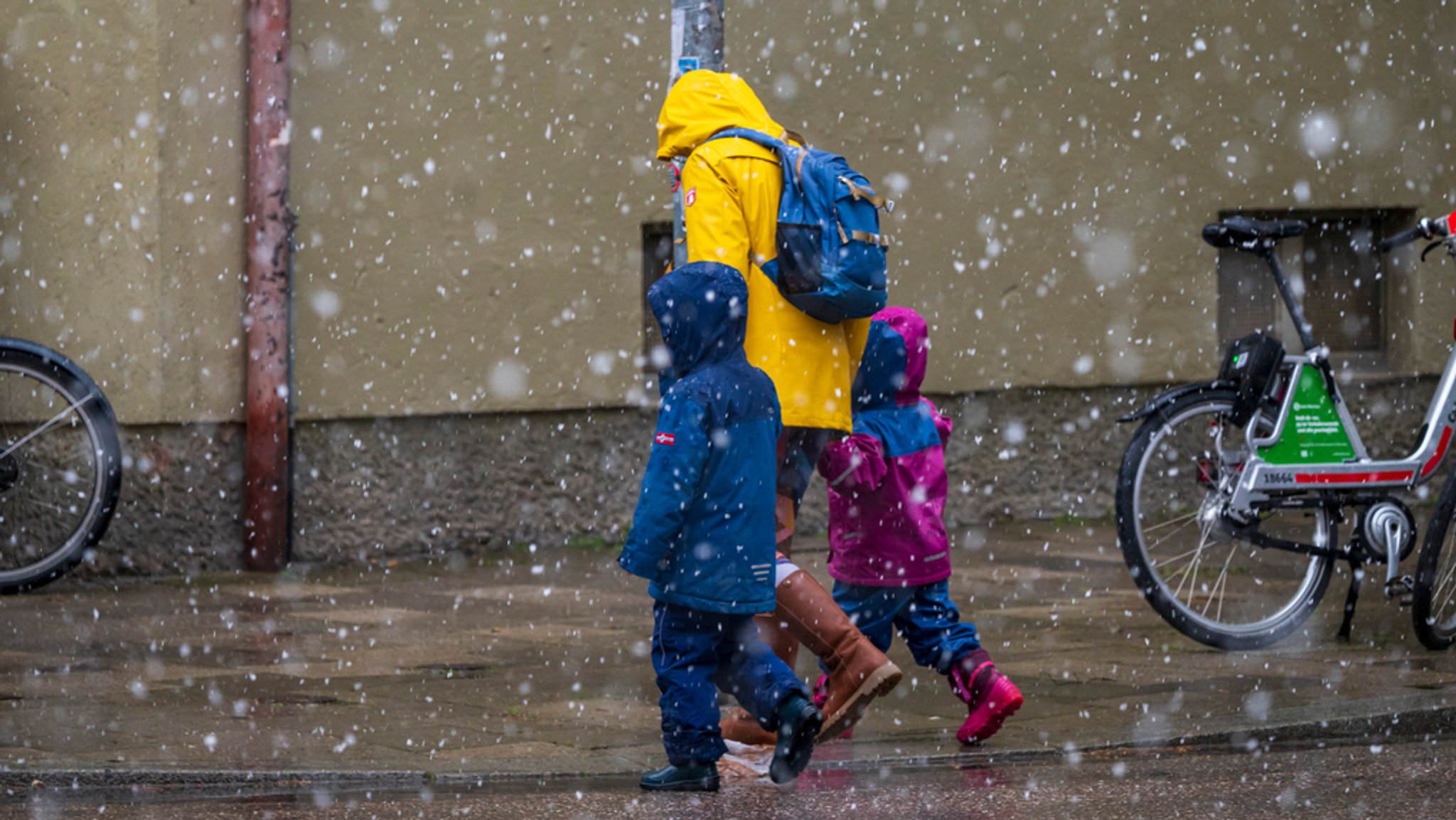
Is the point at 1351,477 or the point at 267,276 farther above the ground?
the point at 267,276

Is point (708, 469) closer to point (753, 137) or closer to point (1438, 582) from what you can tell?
point (753, 137)

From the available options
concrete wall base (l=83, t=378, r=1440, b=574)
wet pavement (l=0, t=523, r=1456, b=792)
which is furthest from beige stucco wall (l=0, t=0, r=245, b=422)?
wet pavement (l=0, t=523, r=1456, b=792)

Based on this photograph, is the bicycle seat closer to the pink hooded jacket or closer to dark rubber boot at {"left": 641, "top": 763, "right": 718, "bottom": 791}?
the pink hooded jacket

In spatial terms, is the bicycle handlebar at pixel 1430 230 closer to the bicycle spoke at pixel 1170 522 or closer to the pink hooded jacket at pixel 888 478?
the bicycle spoke at pixel 1170 522

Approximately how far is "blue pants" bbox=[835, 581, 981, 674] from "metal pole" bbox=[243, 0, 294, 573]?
4.23 metres

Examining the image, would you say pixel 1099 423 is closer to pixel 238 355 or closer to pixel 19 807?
pixel 238 355

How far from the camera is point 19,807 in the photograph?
182 inches

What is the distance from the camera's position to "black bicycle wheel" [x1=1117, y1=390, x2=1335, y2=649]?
6.73 metres

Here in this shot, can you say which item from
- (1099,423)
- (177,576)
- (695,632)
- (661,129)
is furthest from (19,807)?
(1099,423)

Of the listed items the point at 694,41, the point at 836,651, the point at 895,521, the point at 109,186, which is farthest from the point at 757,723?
the point at 109,186

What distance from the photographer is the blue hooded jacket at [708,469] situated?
190 inches

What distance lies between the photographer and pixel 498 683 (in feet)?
20.9

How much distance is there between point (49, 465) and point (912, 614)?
15.2 feet

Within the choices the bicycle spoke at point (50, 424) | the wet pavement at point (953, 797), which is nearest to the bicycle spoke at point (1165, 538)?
the wet pavement at point (953, 797)
